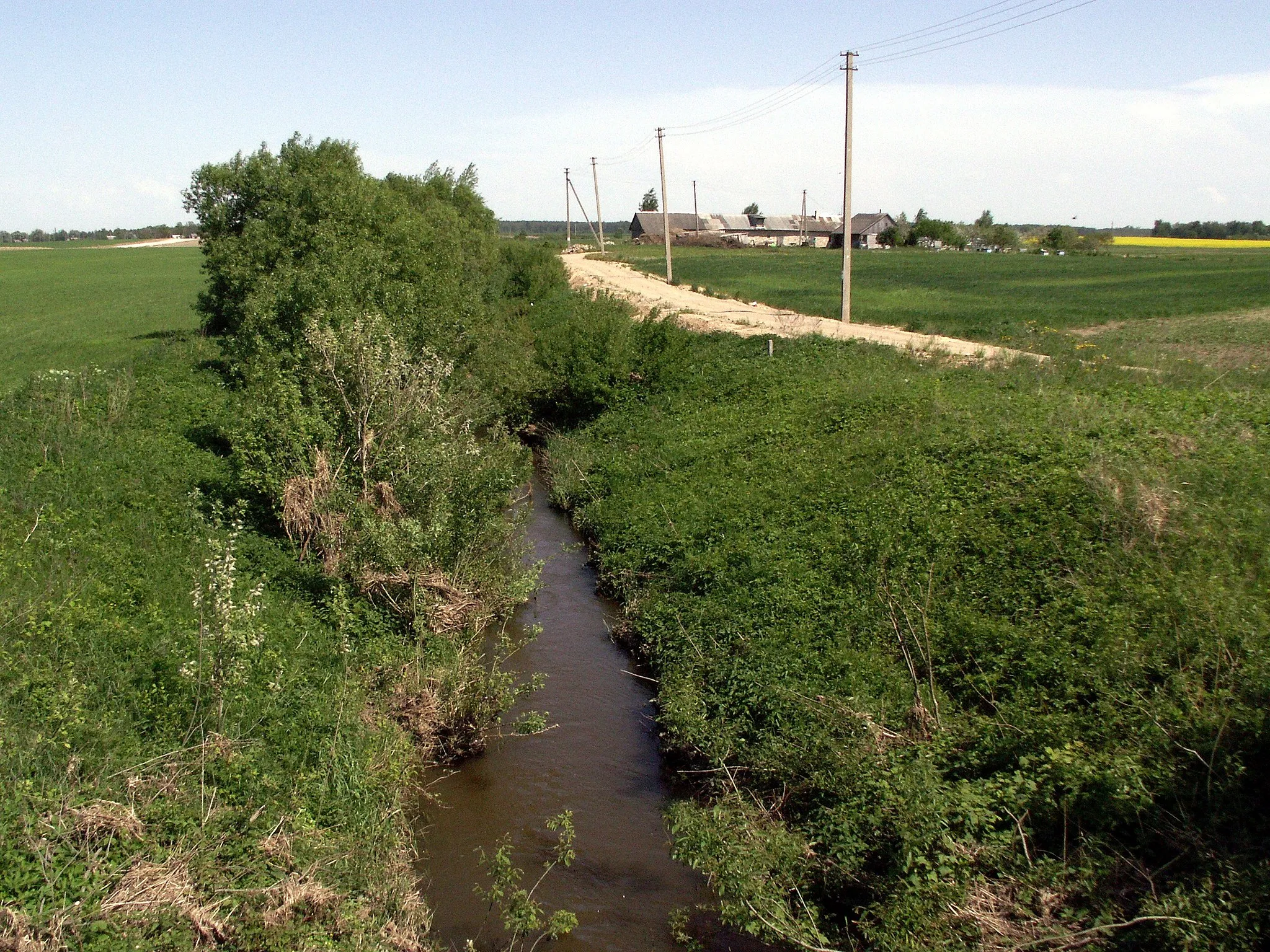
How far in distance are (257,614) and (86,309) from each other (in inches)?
1647

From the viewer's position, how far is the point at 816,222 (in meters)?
104

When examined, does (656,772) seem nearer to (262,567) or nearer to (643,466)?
(262,567)

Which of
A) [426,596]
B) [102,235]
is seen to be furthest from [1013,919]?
[102,235]

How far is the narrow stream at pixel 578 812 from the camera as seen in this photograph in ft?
23.7

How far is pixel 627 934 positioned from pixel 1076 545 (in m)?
5.97

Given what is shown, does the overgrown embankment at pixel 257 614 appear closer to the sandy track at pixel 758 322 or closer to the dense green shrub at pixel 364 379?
the dense green shrub at pixel 364 379

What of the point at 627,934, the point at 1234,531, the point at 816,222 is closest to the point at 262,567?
the point at 627,934

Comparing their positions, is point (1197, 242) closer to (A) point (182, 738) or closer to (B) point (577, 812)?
(B) point (577, 812)

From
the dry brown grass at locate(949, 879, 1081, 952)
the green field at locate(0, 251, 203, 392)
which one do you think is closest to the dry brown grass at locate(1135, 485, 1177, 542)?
the dry brown grass at locate(949, 879, 1081, 952)

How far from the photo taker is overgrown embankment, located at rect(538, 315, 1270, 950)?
634 centimetres

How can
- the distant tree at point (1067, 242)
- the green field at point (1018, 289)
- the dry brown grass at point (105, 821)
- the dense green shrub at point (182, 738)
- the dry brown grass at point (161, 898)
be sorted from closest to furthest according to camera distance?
the dry brown grass at point (161, 898) → the dense green shrub at point (182, 738) → the dry brown grass at point (105, 821) → the green field at point (1018, 289) → the distant tree at point (1067, 242)

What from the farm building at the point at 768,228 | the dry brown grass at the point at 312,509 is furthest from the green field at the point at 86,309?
the farm building at the point at 768,228

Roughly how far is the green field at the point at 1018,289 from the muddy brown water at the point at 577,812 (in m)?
13.3

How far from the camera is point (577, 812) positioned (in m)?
8.59
